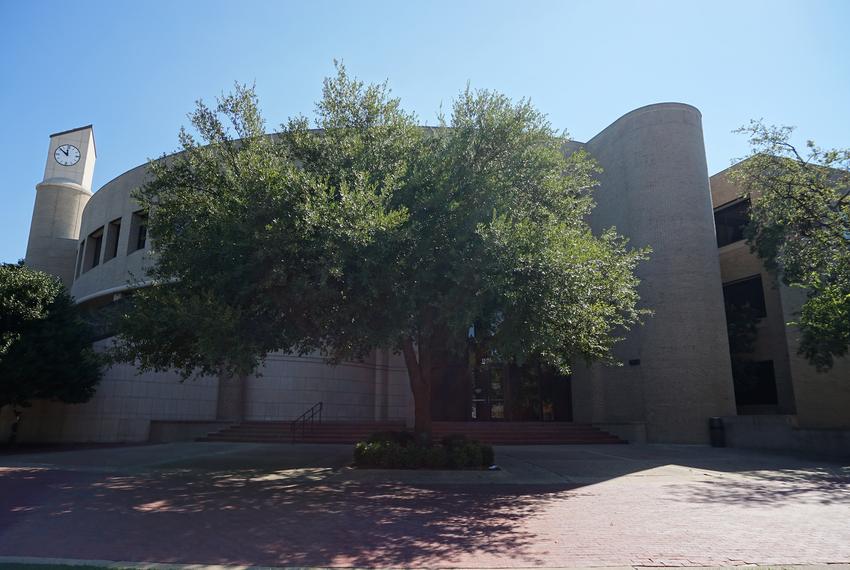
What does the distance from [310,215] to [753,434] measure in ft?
60.9

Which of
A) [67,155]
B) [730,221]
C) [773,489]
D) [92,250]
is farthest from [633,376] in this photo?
[67,155]

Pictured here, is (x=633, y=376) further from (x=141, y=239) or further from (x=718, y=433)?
(x=141, y=239)

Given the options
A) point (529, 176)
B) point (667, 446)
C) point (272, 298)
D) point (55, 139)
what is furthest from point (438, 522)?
point (55, 139)

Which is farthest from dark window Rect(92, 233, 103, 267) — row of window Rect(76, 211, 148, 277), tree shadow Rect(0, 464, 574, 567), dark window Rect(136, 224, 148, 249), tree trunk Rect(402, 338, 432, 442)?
tree trunk Rect(402, 338, 432, 442)

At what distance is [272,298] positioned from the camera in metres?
10.8

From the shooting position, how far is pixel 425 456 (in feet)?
45.3

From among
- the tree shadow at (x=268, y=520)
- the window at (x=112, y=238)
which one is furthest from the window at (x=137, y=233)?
the tree shadow at (x=268, y=520)

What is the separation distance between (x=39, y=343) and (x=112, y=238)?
15.8 m

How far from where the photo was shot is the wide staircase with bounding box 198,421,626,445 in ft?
71.9

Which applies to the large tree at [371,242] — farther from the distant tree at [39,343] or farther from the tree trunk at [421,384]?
the distant tree at [39,343]

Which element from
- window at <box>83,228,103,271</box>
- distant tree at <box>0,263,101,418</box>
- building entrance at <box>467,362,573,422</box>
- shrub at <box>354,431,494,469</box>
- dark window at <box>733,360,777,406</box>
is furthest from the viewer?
window at <box>83,228,103,271</box>

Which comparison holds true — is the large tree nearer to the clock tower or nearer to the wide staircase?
the wide staircase

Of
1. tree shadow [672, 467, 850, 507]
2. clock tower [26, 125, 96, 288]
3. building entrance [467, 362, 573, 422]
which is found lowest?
tree shadow [672, 467, 850, 507]

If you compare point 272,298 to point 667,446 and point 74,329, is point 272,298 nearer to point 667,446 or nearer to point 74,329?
point 74,329
